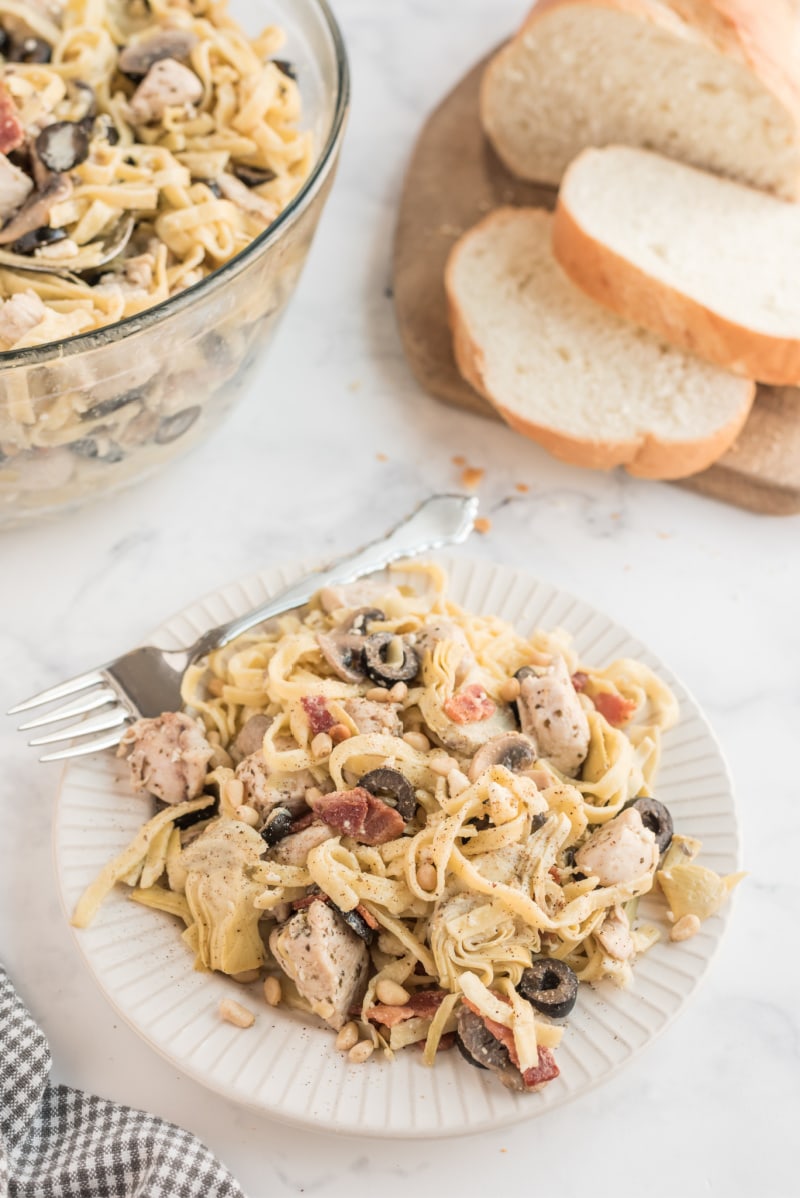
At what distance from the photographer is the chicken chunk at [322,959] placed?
2.65m

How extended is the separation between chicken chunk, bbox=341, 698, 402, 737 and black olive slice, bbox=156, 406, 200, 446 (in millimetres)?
1085

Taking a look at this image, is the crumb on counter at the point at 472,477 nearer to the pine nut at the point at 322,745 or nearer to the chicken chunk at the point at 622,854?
the pine nut at the point at 322,745

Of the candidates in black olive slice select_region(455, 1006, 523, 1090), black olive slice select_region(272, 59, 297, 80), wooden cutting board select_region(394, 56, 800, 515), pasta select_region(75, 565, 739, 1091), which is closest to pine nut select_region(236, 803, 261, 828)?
pasta select_region(75, 565, 739, 1091)

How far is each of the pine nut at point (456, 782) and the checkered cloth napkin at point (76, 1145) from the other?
0.95 metres

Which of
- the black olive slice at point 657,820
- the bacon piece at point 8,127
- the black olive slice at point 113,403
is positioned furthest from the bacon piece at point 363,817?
the bacon piece at point 8,127

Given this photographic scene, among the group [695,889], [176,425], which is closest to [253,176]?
[176,425]

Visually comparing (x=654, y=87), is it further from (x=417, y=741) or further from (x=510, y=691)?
(x=417, y=741)

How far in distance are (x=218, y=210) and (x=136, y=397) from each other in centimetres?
65

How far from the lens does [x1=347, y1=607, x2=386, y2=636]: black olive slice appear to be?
3.23m

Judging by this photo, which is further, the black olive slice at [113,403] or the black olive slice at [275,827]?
the black olive slice at [113,403]

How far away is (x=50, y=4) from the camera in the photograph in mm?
3926

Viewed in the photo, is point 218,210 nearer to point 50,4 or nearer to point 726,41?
point 50,4

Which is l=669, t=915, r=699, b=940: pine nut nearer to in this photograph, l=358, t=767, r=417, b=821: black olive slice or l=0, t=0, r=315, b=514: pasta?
l=358, t=767, r=417, b=821: black olive slice

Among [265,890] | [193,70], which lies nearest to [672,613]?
[265,890]
